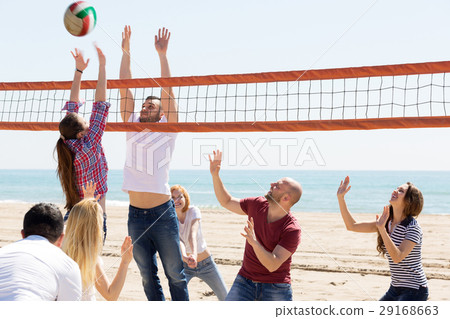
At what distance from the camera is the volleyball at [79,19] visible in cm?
483

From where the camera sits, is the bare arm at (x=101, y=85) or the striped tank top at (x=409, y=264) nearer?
the striped tank top at (x=409, y=264)

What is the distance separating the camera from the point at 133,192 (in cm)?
404

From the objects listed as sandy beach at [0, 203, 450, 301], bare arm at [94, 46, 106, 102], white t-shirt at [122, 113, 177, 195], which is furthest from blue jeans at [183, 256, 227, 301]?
bare arm at [94, 46, 106, 102]

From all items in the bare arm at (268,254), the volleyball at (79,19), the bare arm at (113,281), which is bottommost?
the bare arm at (113,281)

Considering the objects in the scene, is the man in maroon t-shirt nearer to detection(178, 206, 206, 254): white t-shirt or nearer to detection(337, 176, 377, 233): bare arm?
detection(337, 176, 377, 233): bare arm

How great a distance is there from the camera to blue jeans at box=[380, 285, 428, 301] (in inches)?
139

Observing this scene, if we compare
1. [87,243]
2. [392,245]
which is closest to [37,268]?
[87,243]

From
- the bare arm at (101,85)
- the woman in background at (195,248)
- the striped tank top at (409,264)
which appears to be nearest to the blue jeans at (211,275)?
the woman in background at (195,248)

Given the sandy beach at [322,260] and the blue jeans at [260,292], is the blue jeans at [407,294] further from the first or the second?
the sandy beach at [322,260]

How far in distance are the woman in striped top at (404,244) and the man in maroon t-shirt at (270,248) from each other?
1.97 feet

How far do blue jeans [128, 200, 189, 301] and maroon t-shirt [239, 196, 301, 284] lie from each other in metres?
0.65

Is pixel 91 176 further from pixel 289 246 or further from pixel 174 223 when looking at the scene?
pixel 289 246

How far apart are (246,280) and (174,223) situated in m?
0.77
